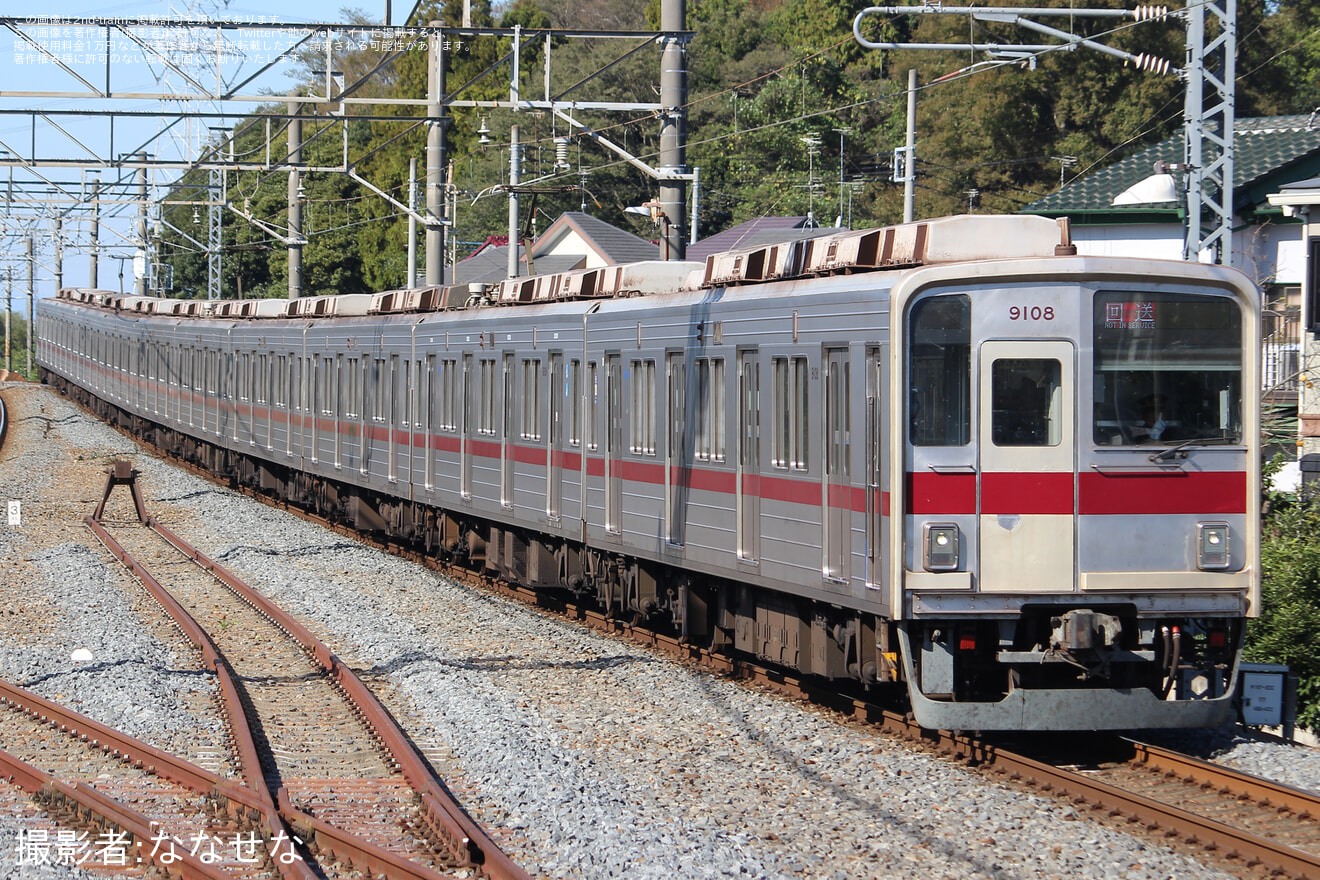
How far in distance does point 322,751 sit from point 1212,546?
510 centimetres

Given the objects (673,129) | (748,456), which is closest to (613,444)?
(748,456)

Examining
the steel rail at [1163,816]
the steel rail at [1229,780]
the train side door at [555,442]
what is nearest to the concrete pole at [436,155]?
the train side door at [555,442]

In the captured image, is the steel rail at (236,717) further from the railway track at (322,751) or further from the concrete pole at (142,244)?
the concrete pole at (142,244)

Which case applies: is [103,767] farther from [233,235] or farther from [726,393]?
[233,235]

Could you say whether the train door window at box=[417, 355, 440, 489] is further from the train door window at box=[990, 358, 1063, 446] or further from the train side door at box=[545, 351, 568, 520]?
the train door window at box=[990, 358, 1063, 446]

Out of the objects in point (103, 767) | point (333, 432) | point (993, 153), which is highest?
point (993, 153)

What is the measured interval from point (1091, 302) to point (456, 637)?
639cm

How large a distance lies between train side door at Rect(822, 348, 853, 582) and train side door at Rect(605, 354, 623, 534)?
11.6 ft

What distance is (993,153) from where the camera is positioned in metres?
45.0

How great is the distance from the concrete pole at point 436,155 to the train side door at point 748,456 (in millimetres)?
10506

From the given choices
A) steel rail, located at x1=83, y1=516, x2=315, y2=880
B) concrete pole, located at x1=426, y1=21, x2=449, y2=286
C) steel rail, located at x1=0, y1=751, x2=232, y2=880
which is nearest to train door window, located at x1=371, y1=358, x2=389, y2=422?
concrete pole, located at x1=426, y1=21, x2=449, y2=286

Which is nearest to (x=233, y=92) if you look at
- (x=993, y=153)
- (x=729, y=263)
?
(x=729, y=263)

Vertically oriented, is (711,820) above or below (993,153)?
below

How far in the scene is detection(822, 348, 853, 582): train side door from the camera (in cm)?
876
